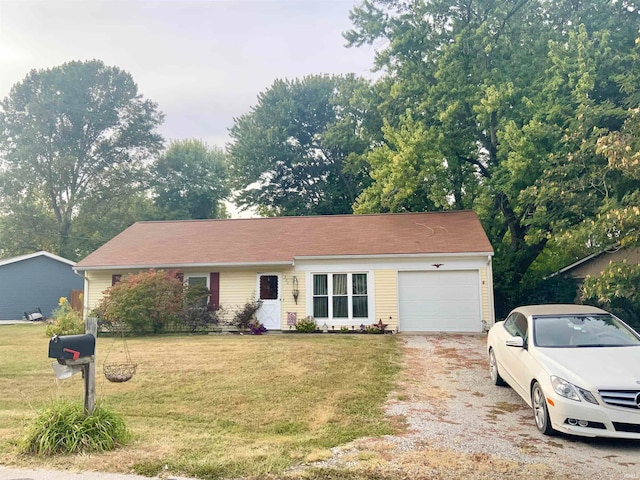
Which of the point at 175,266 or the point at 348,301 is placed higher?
the point at 175,266

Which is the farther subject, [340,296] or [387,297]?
[340,296]

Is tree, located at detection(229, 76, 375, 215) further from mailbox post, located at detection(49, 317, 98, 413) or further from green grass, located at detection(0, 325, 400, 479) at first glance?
mailbox post, located at detection(49, 317, 98, 413)

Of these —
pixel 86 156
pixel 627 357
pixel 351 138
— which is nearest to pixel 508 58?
pixel 351 138

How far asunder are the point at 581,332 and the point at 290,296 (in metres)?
10.7

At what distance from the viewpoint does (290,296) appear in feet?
52.6

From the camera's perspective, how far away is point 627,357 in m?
5.53

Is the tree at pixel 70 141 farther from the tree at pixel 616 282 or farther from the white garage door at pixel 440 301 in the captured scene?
the tree at pixel 616 282

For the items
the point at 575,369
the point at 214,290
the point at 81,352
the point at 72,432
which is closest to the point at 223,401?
the point at 72,432

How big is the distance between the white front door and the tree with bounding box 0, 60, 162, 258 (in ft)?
82.7

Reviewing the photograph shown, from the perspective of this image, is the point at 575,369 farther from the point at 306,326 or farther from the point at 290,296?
the point at 290,296

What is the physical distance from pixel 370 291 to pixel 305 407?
9449 mm

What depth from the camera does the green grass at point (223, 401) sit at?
14.2 ft

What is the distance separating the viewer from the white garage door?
1515cm

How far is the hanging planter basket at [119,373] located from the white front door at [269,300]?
830 centimetres
